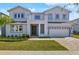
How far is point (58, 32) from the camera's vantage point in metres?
6.90

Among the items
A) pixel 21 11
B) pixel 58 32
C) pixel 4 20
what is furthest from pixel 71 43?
pixel 4 20

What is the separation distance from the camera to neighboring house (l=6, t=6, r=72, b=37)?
677 centimetres

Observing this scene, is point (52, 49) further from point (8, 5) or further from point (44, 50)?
point (8, 5)

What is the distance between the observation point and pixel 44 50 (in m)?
6.72

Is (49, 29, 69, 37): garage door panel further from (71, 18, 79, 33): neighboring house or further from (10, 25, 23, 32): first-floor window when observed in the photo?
(10, 25, 23, 32): first-floor window

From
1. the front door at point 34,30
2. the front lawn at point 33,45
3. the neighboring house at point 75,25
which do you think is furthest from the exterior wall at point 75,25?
the front door at point 34,30

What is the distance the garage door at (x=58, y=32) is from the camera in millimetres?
6785

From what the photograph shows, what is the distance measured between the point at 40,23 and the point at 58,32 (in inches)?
21.0

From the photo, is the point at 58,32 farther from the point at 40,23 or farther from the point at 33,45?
the point at 33,45

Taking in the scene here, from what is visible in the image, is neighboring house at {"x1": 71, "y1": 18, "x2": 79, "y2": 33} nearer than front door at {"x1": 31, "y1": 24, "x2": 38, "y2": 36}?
Yes

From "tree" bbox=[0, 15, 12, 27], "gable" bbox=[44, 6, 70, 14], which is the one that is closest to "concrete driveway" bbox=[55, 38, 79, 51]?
"gable" bbox=[44, 6, 70, 14]

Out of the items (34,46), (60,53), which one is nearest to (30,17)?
(34,46)

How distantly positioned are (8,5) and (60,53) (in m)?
1.74

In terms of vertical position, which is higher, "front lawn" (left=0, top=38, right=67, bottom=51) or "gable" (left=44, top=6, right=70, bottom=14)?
"gable" (left=44, top=6, right=70, bottom=14)
